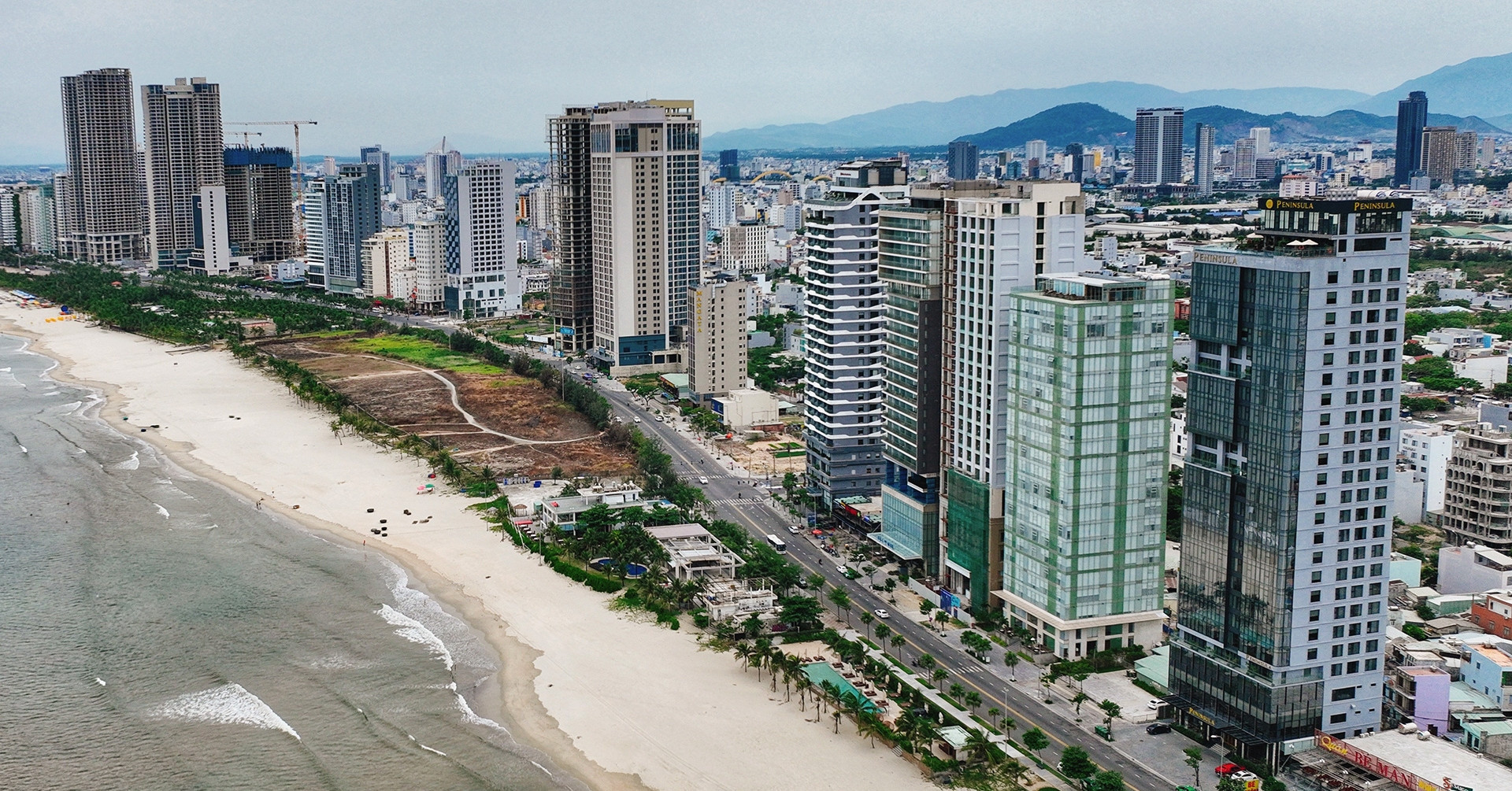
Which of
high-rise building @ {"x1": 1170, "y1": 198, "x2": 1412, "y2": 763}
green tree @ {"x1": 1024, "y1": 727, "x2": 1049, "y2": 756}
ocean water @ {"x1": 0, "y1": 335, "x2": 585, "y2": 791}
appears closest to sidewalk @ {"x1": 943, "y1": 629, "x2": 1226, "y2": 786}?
high-rise building @ {"x1": 1170, "y1": 198, "x2": 1412, "y2": 763}

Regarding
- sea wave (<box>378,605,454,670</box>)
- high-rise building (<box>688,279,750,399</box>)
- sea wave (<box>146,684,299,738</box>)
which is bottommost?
sea wave (<box>146,684,299,738</box>)

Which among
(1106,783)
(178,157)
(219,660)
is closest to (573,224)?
(219,660)

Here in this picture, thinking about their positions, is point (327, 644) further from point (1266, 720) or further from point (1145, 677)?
point (1266, 720)

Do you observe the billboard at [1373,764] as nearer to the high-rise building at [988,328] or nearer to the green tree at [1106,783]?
the green tree at [1106,783]

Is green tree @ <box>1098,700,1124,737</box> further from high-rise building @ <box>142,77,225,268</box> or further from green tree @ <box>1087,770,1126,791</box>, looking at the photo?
high-rise building @ <box>142,77,225,268</box>

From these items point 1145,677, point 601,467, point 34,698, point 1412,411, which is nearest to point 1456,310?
point 1412,411

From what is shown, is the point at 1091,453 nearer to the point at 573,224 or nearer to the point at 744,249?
the point at 573,224

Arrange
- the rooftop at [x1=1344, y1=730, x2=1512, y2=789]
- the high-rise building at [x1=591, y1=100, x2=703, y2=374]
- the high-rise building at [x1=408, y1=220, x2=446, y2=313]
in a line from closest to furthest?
1. the rooftop at [x1=1344, y1=730, x2=1512, y2=789]
2. the high-rise building at [x1=591, y1=100, x2=703, y2=374]
3. the high-rise building at [x1=408, y1=220, x2=446, y2=313]
